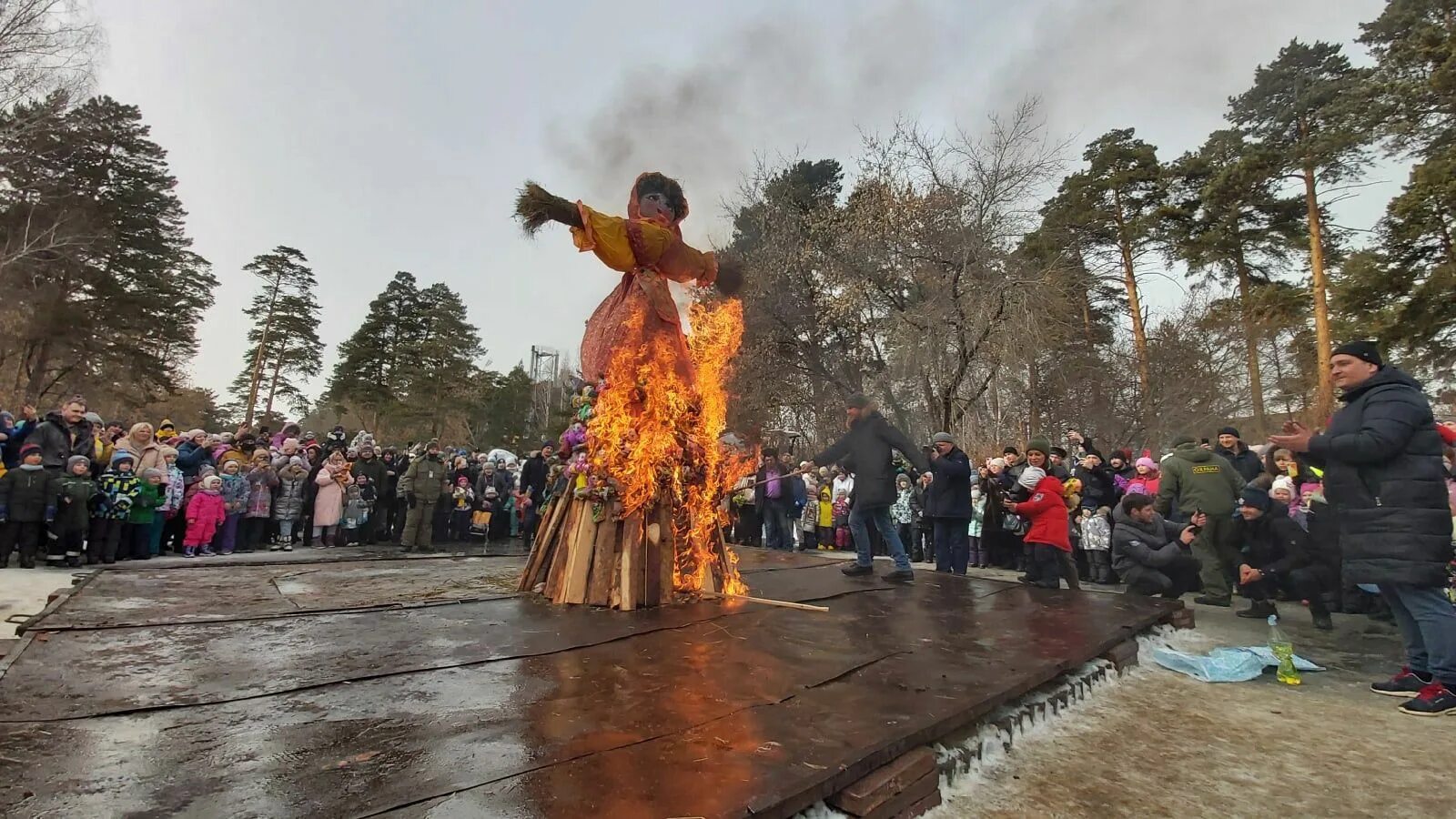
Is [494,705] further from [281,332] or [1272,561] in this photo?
[281,332]

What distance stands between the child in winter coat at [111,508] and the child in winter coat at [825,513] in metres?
11.5

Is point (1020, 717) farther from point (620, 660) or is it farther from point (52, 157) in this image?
point (52, 157)

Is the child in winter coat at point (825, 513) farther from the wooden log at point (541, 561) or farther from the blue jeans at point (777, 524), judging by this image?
the wooden log at point (541, 561)

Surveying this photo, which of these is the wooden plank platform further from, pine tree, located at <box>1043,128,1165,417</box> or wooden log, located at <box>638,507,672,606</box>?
pine tree, located at <box>1043,128,1165,417</box>

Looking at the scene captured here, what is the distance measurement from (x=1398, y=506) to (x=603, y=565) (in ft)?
18.7

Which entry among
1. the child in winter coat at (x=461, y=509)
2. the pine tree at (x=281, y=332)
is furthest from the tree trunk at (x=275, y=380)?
the child in winter coat at (x=461, y=509)

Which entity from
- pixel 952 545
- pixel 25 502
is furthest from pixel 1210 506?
pixel 25 502

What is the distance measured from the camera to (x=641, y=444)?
5863 mm

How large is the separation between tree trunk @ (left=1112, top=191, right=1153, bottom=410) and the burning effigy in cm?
2144

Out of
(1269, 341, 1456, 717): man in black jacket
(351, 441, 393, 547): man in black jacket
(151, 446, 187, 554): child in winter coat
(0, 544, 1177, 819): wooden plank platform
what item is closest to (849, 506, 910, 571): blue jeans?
(0, 544, 1177, 819): wooden plank platform

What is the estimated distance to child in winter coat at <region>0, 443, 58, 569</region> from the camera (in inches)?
300

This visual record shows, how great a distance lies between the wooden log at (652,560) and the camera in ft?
19.2

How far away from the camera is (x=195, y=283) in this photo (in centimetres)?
3153

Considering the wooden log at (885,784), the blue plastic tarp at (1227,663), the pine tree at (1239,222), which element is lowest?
the blue plastic tarp at (1227,663)
